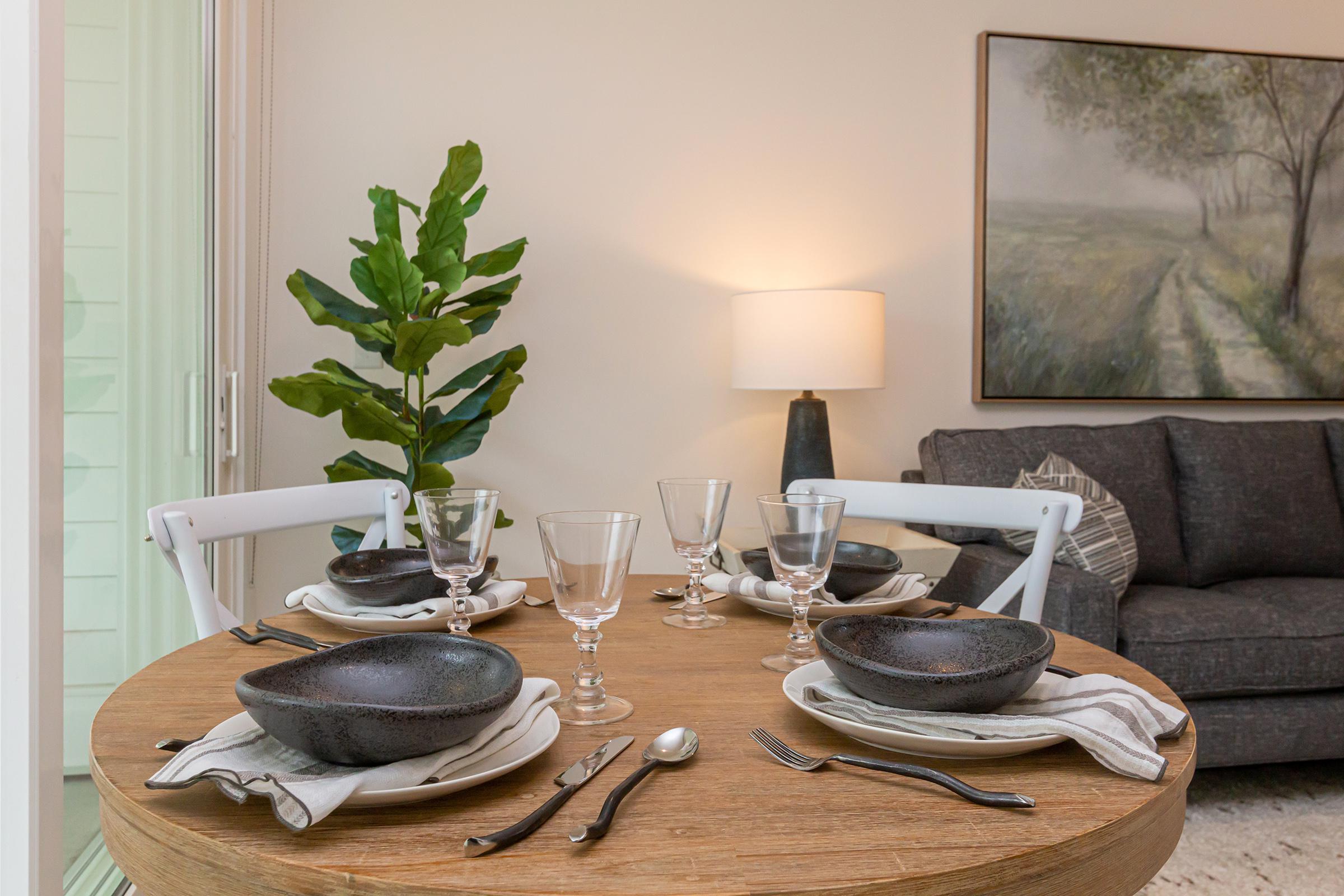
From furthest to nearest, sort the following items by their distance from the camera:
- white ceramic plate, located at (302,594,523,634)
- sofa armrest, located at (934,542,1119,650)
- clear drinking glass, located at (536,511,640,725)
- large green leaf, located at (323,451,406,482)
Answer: large green leaf, located at (323,451,406,482), sofa armrest, located at (934,542,1119,650), white ceramic plate, located at (302,594,523,634), clear drinking glass, located at (536,511,640,725)

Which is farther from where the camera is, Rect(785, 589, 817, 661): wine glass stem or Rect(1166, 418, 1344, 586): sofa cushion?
Rect(1166, 418, 1344, 586): sofa cushion

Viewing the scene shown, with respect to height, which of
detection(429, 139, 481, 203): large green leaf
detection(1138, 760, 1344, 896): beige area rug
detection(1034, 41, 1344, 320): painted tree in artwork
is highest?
detection(1034, 41, 1344, 320): painted tree in artwork

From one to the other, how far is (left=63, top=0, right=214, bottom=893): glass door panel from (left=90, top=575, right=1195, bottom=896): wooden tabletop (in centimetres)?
75

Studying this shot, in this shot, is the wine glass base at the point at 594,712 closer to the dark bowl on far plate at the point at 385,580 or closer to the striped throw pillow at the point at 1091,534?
the dark bowl on far plate at the point at 385,580

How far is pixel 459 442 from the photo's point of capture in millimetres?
2557

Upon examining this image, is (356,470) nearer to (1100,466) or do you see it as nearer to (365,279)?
(365,279)

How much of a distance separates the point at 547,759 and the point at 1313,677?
2307 mm

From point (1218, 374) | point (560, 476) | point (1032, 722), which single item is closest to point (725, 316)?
point (560, 476)

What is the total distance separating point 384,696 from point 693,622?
511mm

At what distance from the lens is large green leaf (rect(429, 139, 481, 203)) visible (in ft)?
8.28

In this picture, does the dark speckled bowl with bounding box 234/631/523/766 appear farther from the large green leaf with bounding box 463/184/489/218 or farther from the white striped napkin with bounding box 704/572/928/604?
the large green leaf with bounding box 463/184/489/218

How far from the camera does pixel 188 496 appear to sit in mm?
2143

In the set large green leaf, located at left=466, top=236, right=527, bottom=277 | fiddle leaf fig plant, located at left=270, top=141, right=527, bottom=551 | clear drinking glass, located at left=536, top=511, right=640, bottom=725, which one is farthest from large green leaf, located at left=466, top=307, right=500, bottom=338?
clear drinking glass, located at left=536, top=511, right=640, bottom=725

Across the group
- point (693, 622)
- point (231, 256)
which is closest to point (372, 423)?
point (231, 256)
